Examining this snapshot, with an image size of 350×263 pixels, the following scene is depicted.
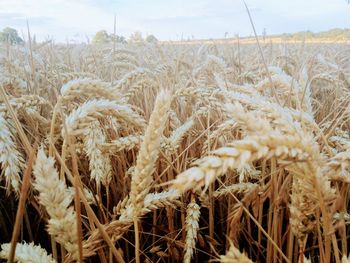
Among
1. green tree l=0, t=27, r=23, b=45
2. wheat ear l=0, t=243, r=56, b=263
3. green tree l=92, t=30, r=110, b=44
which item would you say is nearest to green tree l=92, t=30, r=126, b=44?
green tree l=92, t=30, r=110, b=44

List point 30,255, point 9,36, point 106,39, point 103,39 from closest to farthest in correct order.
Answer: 1. point 30,255
2. point 9,36
3. point 106,39
4. point 103,39

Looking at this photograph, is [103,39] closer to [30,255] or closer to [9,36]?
[9,36]

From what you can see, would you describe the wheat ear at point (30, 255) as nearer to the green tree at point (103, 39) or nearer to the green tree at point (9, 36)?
the green tree at point (9, 36)

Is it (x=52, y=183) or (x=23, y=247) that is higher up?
(x=52, y=183)

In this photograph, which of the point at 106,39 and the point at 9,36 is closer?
the point at 9,36

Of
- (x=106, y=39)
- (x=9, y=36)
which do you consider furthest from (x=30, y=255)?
(x=106, y=39)

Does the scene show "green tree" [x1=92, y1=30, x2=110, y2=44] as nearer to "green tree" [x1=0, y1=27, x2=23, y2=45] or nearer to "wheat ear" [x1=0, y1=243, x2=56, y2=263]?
"green tree" [x1=0, y1=27, x2=23, y2=45]

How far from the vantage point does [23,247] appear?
0.45 metres

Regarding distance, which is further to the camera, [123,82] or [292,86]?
[123,82]

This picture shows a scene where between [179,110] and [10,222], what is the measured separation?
71cm

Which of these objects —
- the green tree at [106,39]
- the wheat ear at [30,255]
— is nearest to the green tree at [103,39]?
the green tree at [106,39]

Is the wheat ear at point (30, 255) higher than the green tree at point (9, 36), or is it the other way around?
the green tree at point (9, 36)

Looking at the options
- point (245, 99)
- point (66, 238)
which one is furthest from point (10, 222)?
point (245, 99)

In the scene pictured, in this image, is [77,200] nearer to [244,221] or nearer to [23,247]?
[23,247]
